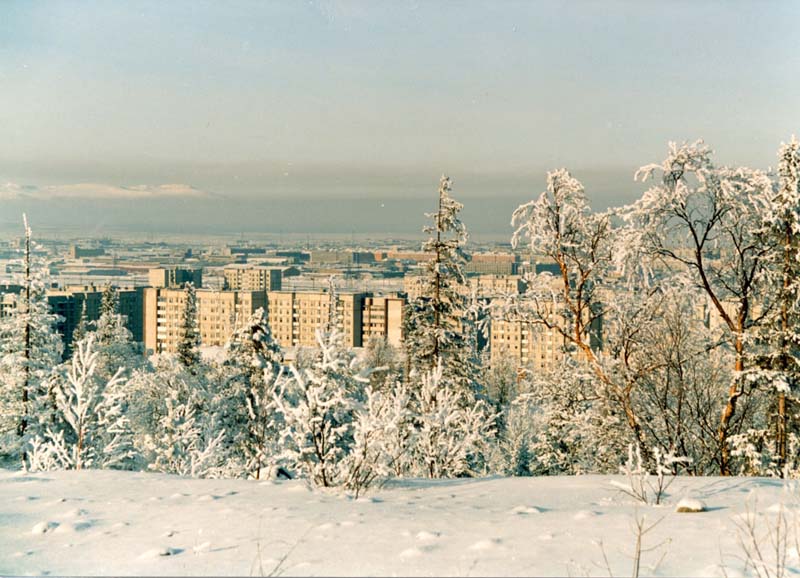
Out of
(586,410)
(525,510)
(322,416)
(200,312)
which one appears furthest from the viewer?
(200,312)

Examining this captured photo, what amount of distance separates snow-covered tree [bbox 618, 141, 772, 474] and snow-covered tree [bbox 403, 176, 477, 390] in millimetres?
8635

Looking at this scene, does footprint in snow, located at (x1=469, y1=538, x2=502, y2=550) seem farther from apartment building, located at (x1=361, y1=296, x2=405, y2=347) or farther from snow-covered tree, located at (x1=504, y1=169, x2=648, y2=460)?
apartment building, located at (x1=361, y1=296, x2=405, y2=347)

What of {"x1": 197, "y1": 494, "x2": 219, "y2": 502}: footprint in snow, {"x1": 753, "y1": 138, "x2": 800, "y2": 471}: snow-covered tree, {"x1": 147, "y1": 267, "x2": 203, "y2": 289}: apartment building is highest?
{"x1": 753, "y1": 138, "x2": 800, "y2": 471}: snow-covered tree

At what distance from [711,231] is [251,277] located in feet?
214

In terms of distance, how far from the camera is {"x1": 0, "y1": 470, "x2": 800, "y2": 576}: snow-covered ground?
15.8 ft

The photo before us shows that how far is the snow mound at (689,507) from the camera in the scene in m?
6.32

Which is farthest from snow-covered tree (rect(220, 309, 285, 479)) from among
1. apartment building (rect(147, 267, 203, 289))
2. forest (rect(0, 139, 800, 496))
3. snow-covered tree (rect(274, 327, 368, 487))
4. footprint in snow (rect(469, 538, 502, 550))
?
apartment building (rect(147, 267, 203, 289))

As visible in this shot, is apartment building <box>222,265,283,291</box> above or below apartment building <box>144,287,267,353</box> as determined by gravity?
above

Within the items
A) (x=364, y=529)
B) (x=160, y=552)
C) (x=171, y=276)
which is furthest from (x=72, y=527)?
(x=171, y=276)

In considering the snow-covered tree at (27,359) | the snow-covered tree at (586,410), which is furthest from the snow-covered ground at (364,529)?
the snow-covered tree at (27,359)

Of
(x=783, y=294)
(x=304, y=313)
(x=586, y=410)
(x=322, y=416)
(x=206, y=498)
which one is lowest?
(x=304, y=313)

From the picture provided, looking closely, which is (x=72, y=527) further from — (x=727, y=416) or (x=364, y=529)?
(x=727, y=416)

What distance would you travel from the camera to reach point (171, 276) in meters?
85.1

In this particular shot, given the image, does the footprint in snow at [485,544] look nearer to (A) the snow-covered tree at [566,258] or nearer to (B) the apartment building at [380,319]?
(A) the snow-covered tree at [566,258]
